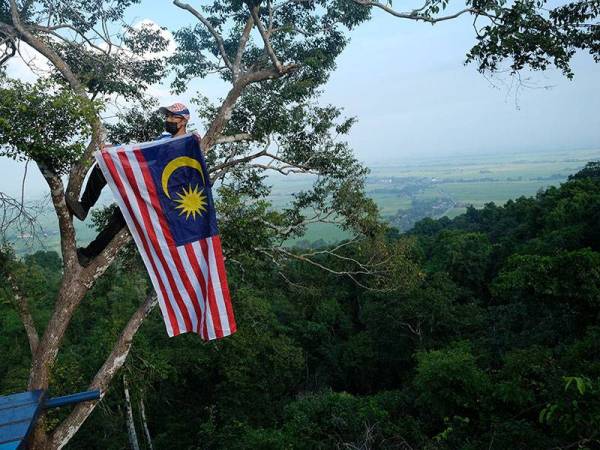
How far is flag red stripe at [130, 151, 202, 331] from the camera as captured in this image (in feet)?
13.3

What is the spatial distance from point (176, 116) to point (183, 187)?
0.85 metres

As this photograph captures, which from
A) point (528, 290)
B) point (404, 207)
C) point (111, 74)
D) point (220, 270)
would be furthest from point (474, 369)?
point (404, 207)

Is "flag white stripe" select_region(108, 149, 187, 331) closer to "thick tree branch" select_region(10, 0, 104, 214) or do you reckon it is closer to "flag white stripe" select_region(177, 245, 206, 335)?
"flag white stripe" select_region(177, 245, 206, 335)

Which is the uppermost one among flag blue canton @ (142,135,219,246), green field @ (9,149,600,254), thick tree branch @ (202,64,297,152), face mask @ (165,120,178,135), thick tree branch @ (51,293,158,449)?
thick tree branch @ (202,64,297,152)

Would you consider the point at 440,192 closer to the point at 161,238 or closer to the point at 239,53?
the point at 239,53

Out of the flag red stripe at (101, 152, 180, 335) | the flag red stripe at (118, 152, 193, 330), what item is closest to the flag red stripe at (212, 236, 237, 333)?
the flag red stripe at (118, 152, 193, 330)

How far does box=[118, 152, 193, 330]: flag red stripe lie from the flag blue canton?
0.17m

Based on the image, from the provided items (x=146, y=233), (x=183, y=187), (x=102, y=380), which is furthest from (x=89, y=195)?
(x=102, y=380)

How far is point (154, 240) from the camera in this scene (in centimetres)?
412

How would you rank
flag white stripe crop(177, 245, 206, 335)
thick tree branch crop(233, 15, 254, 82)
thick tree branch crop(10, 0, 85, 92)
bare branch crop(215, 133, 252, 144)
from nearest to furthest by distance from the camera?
flag white stripe crop(177, 245, 206, 335) → thick tree branch crop(10, 0, 85, 92) → bare branch crop(215, 133, 252, 144) → thick tree branch crop(233, 15, 254, 82)

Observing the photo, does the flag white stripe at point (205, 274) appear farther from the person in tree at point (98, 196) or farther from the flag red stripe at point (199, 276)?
the person in tree at point (98, 196)

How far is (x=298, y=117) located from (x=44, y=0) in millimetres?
4152

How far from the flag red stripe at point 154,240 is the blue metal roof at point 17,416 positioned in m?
1.68

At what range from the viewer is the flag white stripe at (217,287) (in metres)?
4.20
